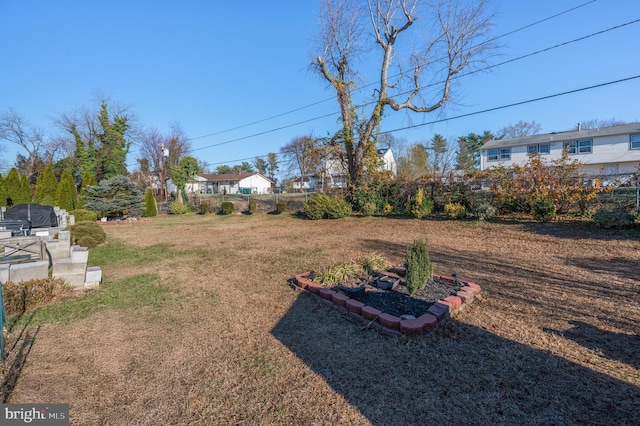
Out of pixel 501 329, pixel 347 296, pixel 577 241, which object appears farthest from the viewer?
pixel 577 241

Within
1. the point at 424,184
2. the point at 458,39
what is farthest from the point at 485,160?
the point at 424,184

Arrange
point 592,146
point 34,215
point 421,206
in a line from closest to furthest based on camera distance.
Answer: point 34,215, point 421,206, point 592,146

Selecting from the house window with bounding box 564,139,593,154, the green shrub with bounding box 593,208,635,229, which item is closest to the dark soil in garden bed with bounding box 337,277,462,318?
the green shrub with bounding box 593,208,635,229

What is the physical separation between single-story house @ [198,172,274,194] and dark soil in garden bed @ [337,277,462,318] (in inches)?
2081

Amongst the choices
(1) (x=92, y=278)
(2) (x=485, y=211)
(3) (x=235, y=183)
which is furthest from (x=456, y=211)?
(3) (x=235, y=183)

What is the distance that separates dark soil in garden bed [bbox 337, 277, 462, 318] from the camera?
11.9ft

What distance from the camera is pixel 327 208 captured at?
14734 millimetres

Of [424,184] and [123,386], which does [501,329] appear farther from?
[424,184]

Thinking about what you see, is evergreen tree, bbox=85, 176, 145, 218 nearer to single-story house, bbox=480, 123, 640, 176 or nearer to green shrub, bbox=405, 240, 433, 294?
green shrub, bbox=405, 240, 433, 294

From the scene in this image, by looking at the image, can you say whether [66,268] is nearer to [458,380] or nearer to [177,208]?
[458,380]

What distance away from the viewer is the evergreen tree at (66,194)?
1930cm

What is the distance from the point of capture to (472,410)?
209cm

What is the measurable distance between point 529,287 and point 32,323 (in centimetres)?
670

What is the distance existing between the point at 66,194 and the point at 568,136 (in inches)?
1531
